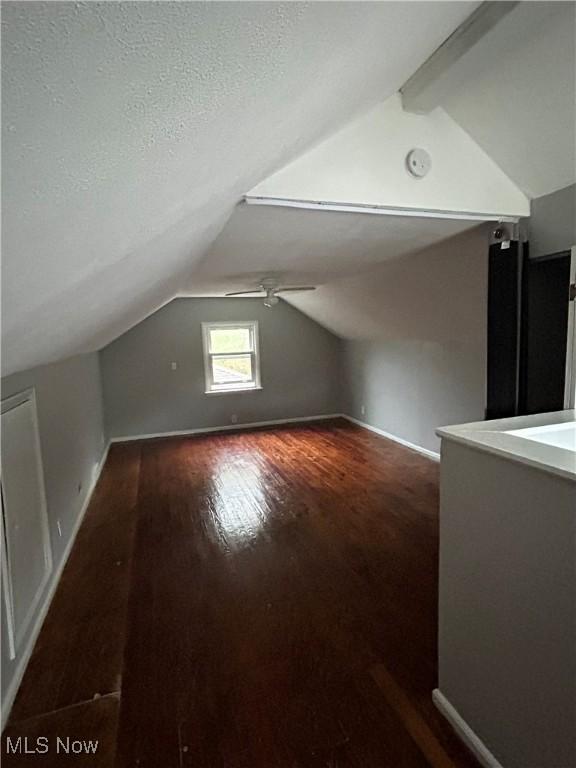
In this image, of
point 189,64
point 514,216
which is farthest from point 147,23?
point 514,216

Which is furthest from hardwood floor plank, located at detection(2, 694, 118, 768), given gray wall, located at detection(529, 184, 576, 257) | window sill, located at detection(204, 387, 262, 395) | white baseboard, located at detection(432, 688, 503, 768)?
window sill, located at detection(204, 387, 262, 395)

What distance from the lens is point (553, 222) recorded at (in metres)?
2.08

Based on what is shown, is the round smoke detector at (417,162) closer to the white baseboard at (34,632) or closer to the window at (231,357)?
the white baseboard at (34,632)

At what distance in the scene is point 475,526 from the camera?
130 cm

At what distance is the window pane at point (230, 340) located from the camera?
603cm

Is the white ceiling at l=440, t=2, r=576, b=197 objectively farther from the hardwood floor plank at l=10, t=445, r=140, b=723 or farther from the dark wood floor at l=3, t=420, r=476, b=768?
the hardwood floor plank at l=10, t=445, r=140, b=723

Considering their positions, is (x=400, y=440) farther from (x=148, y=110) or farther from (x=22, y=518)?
(x=148, y=110)

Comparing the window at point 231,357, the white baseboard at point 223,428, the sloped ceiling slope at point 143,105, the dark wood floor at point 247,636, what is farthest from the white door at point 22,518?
the window at point 231,357

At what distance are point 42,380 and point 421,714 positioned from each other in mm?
2577

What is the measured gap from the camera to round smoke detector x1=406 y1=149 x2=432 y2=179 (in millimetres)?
1916

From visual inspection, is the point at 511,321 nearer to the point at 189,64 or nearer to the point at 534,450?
the point at 534,450

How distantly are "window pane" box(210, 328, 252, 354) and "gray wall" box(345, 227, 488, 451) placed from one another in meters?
1.84
